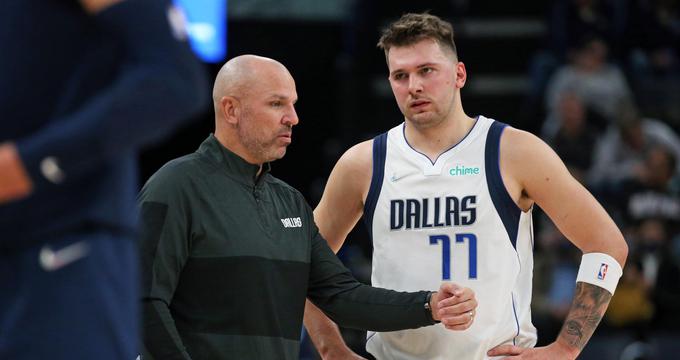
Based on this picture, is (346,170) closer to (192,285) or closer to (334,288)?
(334,288)

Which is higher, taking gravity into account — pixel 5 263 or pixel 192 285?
pixel 5 263

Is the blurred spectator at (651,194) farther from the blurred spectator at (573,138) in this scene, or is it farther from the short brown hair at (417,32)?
the short brown hair at (417,32)

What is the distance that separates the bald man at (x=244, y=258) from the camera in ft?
13.4

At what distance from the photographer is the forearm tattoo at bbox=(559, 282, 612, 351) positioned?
183 inches

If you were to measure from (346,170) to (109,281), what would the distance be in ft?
9.36

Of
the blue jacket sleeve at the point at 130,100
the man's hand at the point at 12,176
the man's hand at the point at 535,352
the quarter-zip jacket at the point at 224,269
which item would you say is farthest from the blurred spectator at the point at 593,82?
the man's hand at the point at 12,176

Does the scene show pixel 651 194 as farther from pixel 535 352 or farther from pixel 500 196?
pixel 535 352

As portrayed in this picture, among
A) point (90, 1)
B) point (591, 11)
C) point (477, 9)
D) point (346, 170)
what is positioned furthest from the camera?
point (477, 9)

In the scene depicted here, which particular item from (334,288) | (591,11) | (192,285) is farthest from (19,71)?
(591,11)

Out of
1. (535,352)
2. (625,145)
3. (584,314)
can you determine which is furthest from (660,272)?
(535,352)

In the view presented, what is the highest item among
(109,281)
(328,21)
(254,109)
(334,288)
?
(328,21)

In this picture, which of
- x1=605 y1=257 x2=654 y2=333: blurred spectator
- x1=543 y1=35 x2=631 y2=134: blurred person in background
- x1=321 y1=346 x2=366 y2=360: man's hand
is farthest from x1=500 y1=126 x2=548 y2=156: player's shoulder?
x1=543 y1=35 x2=631 y2=134: blurred person in background

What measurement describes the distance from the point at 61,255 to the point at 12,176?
0.62 feet

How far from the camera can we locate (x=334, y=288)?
4.61 metres
